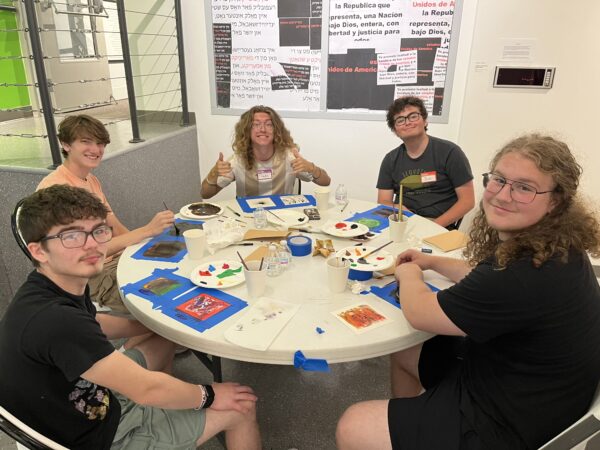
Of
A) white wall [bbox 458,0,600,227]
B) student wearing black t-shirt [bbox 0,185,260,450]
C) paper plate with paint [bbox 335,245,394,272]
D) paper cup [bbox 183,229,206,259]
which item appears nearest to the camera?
student wearing black t-shirt [bbox 0,185,260,450]

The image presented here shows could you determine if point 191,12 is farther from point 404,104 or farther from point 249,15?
point 404,104

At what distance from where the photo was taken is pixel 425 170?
2.55 meters

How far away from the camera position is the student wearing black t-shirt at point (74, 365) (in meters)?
1.02

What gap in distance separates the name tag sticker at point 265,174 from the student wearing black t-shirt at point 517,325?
153 centimetres

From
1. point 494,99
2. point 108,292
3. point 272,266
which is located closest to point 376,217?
point 272,266

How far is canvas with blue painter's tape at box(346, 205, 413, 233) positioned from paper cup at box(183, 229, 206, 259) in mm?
768

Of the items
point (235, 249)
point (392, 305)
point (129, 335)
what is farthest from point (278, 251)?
point (129, 335)

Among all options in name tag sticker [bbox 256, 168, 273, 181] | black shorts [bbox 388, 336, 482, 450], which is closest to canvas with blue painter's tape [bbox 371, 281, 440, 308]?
black shorts [bbox 388, 336, 482, 450]

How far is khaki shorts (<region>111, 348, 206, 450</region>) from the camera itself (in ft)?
4.09

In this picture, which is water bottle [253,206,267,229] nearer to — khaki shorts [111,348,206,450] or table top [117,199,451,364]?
table top [117,199,451,364]

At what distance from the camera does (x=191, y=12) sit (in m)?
3.74

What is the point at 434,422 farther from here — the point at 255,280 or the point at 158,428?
the point at 158,428

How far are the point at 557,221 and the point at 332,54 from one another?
9.34 ft

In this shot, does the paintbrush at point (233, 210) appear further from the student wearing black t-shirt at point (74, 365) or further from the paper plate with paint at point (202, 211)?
the student wearing black t-shirt at point (74, 365)
